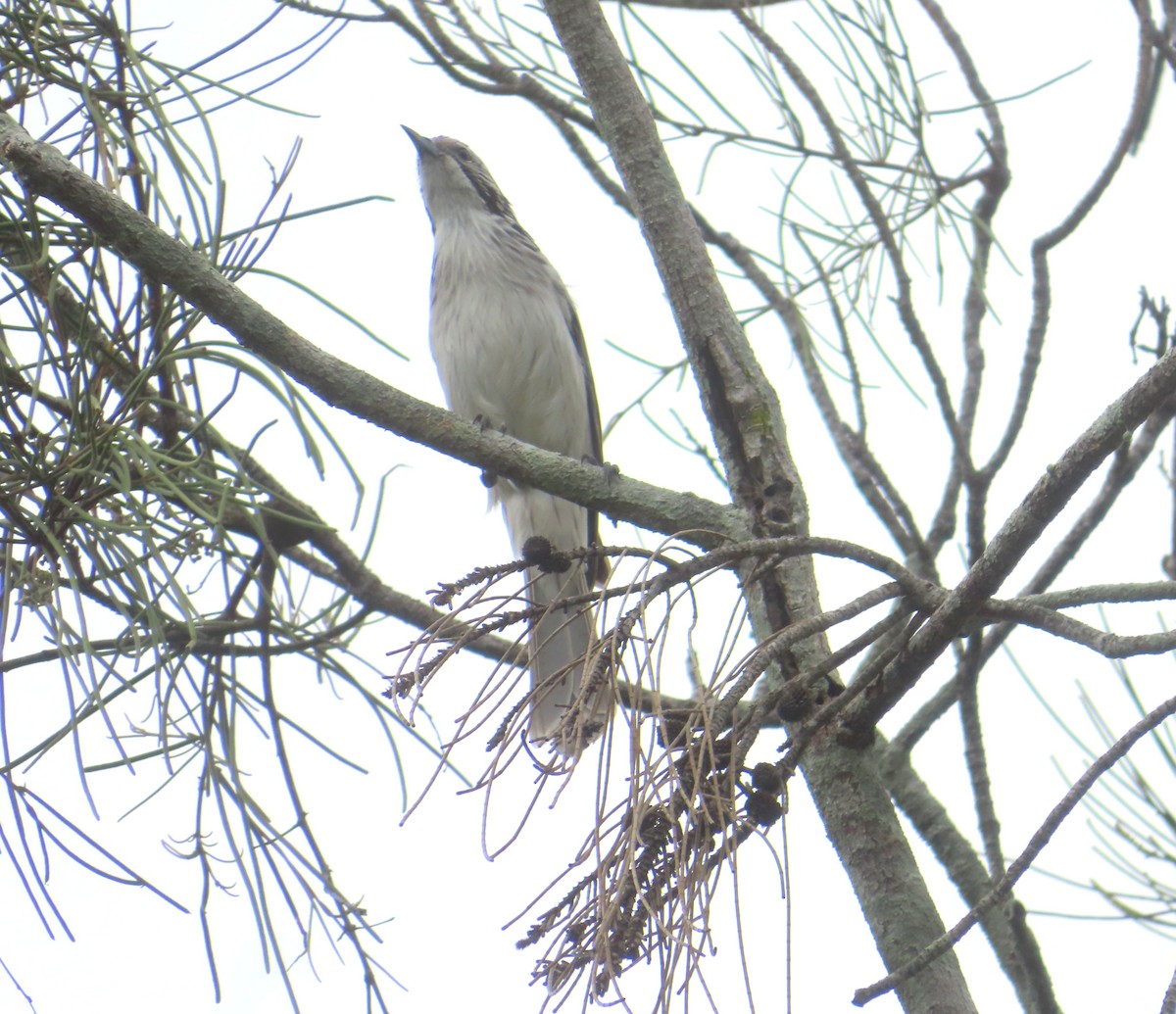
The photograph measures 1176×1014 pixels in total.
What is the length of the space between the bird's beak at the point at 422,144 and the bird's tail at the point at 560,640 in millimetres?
1708

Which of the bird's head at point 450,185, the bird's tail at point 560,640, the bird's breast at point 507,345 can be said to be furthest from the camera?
the bird's head at point 450,185

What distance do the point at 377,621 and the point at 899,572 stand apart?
131 centimetres

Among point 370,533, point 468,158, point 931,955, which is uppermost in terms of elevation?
point 468,158

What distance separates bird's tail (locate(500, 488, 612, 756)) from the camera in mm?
1566

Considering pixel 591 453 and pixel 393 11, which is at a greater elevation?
pixel 591 453

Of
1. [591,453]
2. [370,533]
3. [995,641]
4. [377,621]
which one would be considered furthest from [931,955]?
[591,453]

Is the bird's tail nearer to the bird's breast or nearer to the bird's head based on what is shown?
the bird's breast

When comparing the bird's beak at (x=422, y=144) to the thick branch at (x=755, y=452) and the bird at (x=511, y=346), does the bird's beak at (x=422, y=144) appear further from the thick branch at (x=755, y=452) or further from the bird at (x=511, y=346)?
the thick branch at (x=755, y=452)

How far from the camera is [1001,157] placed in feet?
12.3

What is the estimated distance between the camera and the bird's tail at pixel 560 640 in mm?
1566

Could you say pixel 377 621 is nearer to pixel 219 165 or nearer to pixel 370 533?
pixel 370 533

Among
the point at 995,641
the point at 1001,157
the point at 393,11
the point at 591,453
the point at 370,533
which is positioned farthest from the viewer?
the point at 591,453

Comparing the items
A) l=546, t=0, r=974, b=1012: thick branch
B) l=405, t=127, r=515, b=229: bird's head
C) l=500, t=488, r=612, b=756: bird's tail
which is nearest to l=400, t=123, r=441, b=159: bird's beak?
l=405, t=127, r=515, b=229: bird's head

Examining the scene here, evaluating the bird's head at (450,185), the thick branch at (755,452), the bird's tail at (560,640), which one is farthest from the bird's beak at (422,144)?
the thick branch at (755,452)
